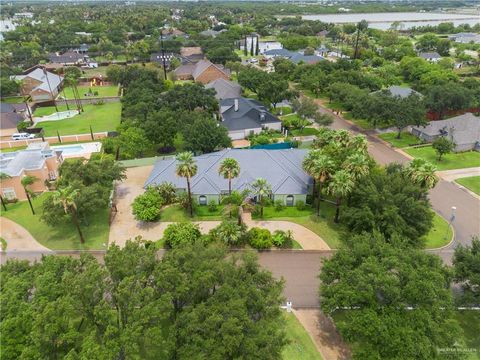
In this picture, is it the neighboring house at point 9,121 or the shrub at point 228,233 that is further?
the neighboring house at point 9,121

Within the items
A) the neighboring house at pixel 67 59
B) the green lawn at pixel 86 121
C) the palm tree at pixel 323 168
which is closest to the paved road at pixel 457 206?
the palm tree at pixel 323 168

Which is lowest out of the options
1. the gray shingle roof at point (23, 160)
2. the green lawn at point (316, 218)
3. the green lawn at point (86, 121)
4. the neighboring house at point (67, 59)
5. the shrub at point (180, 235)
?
the green lawn at point (86, 121)

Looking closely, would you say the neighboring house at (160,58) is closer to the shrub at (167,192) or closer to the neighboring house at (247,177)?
the neighboring house at (247,177)

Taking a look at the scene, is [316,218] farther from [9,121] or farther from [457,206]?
[9,121]

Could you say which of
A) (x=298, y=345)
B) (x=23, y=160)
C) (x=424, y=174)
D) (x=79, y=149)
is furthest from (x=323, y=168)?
(x=79, y=149)

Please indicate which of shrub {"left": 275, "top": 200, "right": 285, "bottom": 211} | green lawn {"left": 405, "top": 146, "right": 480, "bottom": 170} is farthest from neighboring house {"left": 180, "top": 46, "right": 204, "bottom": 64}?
shrub {"left": 275, "top": 200, "right": 285, "bottom": 211}

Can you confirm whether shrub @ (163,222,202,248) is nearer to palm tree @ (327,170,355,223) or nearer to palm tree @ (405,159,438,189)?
palm tree @ (327,170,355,223)
